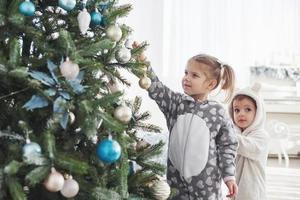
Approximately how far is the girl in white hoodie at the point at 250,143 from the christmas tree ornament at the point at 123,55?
86 centimetres

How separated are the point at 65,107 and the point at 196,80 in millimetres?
765

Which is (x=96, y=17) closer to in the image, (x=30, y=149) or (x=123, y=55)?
(x=123, y=55)

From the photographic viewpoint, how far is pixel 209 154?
56.9 inches

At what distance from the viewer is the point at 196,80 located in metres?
1.47

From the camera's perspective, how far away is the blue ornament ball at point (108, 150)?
2.68ft

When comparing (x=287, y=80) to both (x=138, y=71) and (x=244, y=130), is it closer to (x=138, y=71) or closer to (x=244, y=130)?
(x=244, y=130)

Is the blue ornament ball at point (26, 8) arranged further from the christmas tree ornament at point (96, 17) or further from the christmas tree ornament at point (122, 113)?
the christmas tree ornament at point (122, 113)

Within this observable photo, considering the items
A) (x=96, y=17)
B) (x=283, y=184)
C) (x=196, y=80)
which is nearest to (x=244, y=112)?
(x=196, y=80)

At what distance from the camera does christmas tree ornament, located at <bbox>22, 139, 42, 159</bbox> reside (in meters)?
0.73

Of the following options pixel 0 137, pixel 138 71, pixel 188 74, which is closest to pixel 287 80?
pixel 188 74

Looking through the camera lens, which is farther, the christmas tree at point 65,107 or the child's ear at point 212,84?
the child's ear at point 212,84

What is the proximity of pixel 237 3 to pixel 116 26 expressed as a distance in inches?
154

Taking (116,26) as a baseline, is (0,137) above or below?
below

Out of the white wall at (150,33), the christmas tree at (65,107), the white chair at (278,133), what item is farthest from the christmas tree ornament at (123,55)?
the white chair at (278,133)
